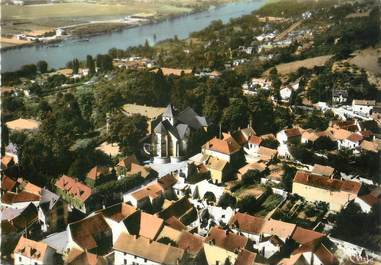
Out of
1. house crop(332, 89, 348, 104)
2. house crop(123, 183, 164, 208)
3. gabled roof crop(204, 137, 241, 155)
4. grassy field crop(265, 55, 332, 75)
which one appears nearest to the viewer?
house crop(123, 183, 164, 208)

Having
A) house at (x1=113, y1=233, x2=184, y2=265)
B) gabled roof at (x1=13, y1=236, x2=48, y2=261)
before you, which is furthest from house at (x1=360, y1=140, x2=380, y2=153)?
gabled roof at (x1=13, y1=236, x2=48, y2=261)

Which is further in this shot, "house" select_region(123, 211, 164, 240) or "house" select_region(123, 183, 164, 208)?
"house" select_region(123, 183, 164, 208)

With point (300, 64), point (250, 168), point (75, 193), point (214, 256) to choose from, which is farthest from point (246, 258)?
point (300, 64)

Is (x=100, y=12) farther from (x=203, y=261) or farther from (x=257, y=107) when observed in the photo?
(x=203, y=261)

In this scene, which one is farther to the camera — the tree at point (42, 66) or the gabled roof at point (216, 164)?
the tree at point (42, 66)

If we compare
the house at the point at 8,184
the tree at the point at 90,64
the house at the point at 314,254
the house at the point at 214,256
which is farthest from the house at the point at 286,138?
the tree at the point at 90,64

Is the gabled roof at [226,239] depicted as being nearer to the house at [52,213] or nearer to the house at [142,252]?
the house at [142,252]

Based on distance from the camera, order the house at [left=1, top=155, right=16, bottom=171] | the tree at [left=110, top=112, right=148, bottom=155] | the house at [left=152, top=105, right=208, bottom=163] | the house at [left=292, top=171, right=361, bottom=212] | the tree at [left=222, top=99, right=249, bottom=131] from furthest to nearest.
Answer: the tree at [left=222, top=99, right=249, bottom=131], the tree at [left=110, top=112, right=148, bottom=155], the house at [left=152, top=105, right=208, bottom=163], the house at [left=1, top=155, right=16, bottom=171], the house at [left=292, top=171, right=361, bottom=212]

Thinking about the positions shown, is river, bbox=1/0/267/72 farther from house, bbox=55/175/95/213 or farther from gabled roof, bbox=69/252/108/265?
gabled roof, bbox=69/252/108/265
